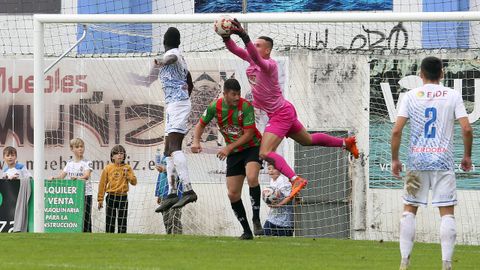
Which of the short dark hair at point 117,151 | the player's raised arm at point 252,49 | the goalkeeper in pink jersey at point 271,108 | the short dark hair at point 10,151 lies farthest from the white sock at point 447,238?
the short dark hair at point 10,151

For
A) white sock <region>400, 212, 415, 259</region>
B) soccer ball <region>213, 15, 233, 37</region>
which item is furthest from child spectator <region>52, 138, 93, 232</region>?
white sock <region>400, 212, 415, 259</region>

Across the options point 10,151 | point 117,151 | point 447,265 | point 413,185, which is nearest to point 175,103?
point 413,185

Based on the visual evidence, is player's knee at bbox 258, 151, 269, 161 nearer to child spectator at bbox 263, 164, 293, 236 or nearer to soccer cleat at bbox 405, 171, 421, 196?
soccer cleat at bbox 405, 171, 421, 196

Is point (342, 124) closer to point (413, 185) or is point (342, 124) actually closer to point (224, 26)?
point (224, 26)

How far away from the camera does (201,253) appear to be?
14562mm

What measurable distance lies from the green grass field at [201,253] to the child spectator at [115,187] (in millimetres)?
4481

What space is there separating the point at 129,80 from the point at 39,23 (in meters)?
4.16

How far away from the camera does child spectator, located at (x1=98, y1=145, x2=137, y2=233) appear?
73.0ft

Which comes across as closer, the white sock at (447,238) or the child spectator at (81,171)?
the white sock at (447,238)

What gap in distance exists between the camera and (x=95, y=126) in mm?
24344

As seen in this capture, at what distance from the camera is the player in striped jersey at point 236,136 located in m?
16.6

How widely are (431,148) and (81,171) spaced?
11575 mm

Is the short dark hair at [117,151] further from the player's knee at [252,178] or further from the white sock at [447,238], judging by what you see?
the white sock at [447,238]

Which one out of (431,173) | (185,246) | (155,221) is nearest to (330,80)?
(155,221)
